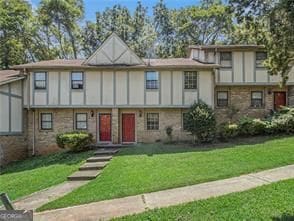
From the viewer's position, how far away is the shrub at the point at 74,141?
2172cm

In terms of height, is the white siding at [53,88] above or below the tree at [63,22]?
below

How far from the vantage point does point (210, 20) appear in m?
38.7

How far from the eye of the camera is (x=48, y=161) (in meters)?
20.6

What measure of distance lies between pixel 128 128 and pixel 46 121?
16.2 ft

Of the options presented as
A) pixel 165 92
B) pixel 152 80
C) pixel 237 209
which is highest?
pixel 152 80

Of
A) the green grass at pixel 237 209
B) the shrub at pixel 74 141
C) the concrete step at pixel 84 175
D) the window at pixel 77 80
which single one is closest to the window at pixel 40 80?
the window at pixel 77 80

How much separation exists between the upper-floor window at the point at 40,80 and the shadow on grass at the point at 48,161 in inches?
166

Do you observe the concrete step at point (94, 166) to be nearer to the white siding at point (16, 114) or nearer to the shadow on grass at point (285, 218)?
the white siding at point (16, 114)

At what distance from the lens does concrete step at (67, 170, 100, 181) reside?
49.1ft

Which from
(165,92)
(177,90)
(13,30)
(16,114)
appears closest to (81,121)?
(16,114)

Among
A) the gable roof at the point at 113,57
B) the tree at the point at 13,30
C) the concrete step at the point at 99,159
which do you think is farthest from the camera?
the tree at the point at 13,30

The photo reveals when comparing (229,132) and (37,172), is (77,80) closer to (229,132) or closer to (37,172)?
(37,172)

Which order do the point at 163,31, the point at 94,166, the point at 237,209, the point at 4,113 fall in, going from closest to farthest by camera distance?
1. the point at 237,209
2. the point at 94,166
3. the point at 4,113
4. the point at 163,31

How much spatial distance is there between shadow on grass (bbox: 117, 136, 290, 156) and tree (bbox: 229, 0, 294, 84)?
Result: 9165 mm
